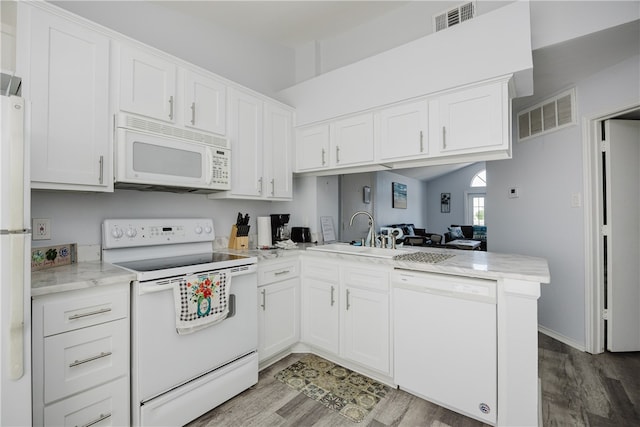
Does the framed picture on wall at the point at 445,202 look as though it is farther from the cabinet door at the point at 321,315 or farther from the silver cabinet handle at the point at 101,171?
the silver cabinet handle at the point at 101,171

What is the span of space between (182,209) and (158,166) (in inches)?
22.6

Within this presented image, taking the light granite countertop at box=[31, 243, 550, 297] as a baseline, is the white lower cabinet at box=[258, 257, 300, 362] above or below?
below

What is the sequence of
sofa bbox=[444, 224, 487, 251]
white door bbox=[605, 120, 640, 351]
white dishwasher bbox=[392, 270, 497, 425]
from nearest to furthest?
white dishwasher bbox=[392, 270, 497, 425], white door bbox=[605, 120, 640, 351], sofa bbox=[444, 224, 487, 251]

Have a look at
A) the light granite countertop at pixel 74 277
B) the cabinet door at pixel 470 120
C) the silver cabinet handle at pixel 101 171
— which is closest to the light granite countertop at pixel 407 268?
the light granite countertop at pixel 74 277

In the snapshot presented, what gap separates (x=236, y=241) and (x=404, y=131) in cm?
171

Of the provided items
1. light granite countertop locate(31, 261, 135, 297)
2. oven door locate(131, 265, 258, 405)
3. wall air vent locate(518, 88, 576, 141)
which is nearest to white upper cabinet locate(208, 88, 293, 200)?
oven door locate(131, 265, 258, 405)

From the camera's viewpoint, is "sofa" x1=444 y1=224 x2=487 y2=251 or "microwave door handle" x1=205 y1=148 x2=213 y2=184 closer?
"microwave door handle" x1=205 y1=148 x2=213 y2=184

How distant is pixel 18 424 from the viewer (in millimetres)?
1085

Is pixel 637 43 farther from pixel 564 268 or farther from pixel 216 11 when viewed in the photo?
pixel 216 11

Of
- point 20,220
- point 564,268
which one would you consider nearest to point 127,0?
point 20,220

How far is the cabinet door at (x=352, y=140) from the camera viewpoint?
2520mm

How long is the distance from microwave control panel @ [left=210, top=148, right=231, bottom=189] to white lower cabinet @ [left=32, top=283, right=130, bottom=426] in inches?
39.2

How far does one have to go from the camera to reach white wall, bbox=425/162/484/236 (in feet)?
31.3

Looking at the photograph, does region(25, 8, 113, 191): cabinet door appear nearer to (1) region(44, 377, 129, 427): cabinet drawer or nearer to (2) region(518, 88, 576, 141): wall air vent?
(1) region(44, 377, 129, 427): cabinet drawer
